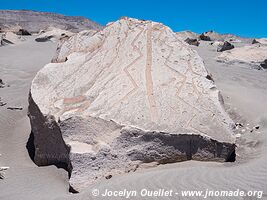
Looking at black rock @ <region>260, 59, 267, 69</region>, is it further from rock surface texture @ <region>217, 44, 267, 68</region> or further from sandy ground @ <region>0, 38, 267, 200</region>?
sandy ground @ <region>0, 38, 267, 200</region>

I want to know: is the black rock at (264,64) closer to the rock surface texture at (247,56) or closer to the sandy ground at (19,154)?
the rock surface texture at (247,56)

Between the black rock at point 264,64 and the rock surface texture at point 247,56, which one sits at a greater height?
the rock surface texture at point 247,56

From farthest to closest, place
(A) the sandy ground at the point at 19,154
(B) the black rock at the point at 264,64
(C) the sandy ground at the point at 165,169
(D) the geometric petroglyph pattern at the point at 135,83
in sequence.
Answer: (B) the black rock at the point at 264,64, (D) the geometric petroglyph pattern at the point at 135,83, (A) the sandy ground at the point at 19,154, (C) the sandy ground at the point at 165,169

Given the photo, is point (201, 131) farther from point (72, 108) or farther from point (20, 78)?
point (20, 78)

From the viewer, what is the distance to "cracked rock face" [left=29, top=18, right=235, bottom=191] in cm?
310

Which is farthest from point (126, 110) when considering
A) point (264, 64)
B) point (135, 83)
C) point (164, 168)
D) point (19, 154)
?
point (264, 64)

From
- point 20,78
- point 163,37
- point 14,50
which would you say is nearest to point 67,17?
point 14,50

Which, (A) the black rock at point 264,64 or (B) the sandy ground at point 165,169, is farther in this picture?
(A) the black rock at point 264,64

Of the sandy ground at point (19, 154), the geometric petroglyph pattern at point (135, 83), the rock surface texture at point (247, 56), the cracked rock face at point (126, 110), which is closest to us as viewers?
the sandy ground at point (19, 154)

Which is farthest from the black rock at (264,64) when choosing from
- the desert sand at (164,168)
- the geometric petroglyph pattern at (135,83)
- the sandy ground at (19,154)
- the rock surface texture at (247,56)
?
the sandy ground at (19,154)

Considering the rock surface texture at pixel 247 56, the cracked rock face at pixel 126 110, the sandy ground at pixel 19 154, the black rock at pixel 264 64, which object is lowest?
the sandy ground at pixel 19 154

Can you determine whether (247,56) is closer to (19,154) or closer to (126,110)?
(126,110)

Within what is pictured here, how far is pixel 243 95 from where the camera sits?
5.40 m

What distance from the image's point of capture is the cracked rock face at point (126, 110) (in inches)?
122
